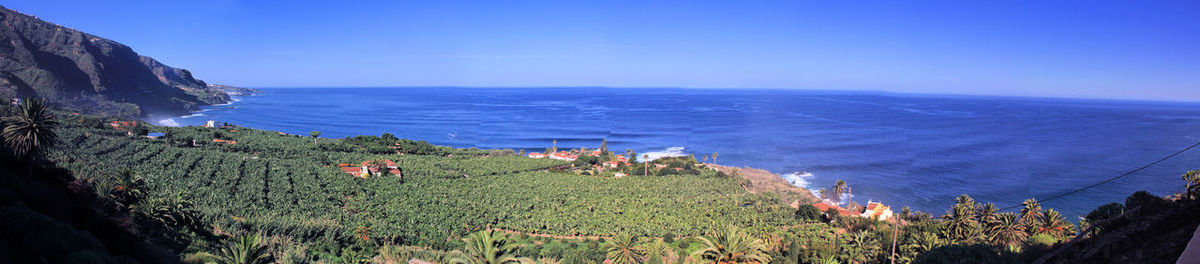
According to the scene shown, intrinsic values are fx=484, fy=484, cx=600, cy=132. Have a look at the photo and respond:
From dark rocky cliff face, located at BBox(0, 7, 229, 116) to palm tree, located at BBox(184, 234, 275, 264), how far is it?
6436 centimetres

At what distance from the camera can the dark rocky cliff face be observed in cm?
6575

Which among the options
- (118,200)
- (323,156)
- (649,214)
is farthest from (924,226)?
(323,156)

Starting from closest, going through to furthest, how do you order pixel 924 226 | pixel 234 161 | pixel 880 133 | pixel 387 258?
pixel 387 258 → pixel 924 226 → pixel 234 161 → pixel 880 133

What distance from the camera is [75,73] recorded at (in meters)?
77.6

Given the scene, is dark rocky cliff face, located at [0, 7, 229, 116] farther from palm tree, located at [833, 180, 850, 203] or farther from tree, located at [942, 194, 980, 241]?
tree, located at [942, 194, 980, 241]

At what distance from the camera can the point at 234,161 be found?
118ft

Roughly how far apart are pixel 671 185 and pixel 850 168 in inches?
887

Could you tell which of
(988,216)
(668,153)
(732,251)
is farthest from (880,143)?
(732,251)

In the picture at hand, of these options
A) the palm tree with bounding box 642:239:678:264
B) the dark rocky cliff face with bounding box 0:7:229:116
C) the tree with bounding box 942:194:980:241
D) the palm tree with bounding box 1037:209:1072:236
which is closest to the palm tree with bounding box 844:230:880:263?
the tree with bounding box 942:194:980:241

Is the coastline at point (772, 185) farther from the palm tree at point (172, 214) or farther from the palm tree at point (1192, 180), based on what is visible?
the palm tree at point (172, 214)

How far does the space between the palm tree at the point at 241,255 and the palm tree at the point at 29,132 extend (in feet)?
25.0

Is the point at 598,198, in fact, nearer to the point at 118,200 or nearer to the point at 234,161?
the point at 118,200

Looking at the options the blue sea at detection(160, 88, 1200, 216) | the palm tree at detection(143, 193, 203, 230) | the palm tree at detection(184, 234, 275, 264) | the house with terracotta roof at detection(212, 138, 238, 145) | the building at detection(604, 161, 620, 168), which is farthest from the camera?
the building at detection(604, 161, 620, 168)

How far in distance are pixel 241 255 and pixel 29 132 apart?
11717mm
